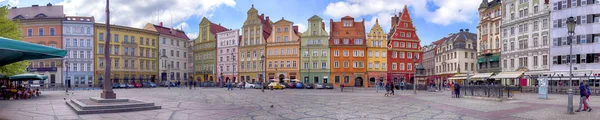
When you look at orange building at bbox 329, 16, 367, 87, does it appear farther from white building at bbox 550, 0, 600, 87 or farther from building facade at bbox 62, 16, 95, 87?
building facade at bbox 62, 16, 95, 87

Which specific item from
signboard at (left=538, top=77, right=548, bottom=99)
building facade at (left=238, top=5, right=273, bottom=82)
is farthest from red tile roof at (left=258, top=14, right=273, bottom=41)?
signboard at (left=538, top=77, right=548, bottom=99)

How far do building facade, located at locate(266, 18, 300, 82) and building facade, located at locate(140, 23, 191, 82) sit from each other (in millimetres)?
19004

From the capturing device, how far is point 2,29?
1054 inches

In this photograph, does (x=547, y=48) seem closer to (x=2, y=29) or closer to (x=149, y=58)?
(x=2, y=29)

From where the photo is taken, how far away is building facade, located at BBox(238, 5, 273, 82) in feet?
237

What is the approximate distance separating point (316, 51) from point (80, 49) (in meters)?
38.6

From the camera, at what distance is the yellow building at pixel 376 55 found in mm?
69688

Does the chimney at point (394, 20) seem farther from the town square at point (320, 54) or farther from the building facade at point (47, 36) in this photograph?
the building facade at point (47, 36)

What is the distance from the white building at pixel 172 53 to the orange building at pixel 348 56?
29.7 m

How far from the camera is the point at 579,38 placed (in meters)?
43.1

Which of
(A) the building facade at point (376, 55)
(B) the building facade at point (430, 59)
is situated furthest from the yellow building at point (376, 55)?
(B) the building facade at point (430, 59)

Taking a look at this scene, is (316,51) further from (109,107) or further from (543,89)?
(109,107)

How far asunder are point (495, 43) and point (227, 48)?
45511 millimetres

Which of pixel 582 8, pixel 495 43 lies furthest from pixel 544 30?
pixel 495 43
